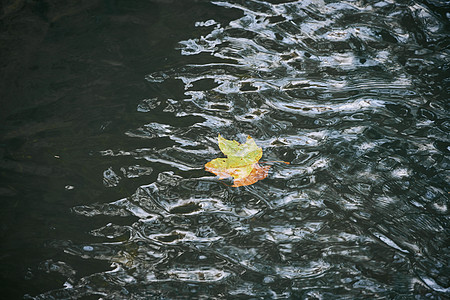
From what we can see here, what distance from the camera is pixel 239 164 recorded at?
2119mm

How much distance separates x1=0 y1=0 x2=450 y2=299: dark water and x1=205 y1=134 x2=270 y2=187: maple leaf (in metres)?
0.05

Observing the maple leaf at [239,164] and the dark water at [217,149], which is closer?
the dark water at [217,149]

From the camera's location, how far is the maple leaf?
207 cm

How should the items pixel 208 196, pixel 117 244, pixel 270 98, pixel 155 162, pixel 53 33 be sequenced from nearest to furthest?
pixel 117 244, pixel 208 196, pixel 155 162, pixel 270 98, pixel 53 33

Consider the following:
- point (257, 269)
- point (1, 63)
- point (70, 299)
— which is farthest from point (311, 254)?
point (1, 63)

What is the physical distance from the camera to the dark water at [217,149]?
1759mm

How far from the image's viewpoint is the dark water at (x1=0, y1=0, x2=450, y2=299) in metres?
1.76

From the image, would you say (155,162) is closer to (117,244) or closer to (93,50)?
(117,244)

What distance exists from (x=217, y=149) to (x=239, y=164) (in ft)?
0.54

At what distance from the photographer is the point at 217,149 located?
2.20 meters

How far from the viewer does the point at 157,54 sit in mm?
2744

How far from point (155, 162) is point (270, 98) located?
0.82 m

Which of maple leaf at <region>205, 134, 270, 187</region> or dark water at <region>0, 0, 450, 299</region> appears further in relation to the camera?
maple leaf at <region>205, 134, 270, 187</region>

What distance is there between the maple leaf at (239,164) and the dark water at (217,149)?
5 cm
